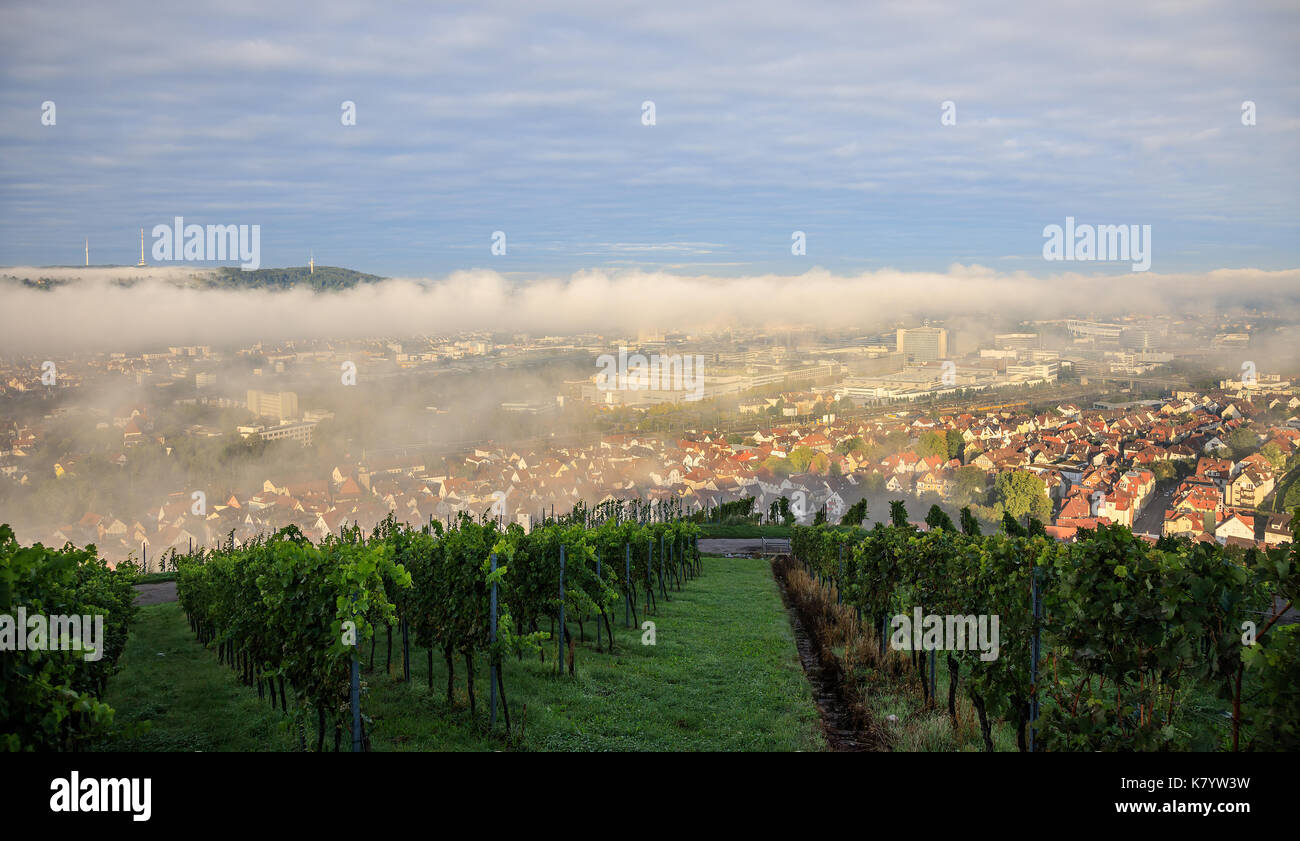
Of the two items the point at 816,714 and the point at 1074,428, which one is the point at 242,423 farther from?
the point at 816,714

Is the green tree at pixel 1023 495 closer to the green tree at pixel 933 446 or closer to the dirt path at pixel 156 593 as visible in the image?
the green tree at pixel 933 446

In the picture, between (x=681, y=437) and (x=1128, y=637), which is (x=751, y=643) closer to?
(x=1128, y=637)

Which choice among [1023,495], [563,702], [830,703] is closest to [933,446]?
[1023,495]

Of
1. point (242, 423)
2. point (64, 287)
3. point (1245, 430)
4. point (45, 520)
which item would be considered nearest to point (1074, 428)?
point (1245, 430)

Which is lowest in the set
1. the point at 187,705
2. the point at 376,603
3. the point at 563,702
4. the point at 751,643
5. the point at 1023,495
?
the point at 1023,495

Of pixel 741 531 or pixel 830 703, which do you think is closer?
pixel 830 703

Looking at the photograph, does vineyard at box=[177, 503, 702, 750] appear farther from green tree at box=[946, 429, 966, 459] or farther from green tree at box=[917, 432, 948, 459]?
green tree at box=[946, 429, 966, 459]
